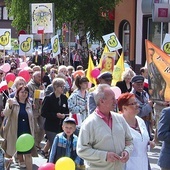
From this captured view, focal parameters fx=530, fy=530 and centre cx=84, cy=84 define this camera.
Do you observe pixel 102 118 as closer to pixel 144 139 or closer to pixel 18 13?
pixel 144 139

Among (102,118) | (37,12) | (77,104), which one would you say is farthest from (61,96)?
(37,12)

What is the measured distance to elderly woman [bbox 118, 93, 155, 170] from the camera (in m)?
5.29

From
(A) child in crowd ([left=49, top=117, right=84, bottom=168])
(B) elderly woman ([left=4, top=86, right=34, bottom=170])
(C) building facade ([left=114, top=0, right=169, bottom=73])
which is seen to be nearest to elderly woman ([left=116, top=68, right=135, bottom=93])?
(B) elderly woman ([left=4, top=86, right=34, bottom=170])

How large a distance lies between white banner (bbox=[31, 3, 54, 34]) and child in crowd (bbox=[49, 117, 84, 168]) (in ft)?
28.6

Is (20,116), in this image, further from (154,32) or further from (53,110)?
(154,32)

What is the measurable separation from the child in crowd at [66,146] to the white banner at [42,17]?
8.73 meters

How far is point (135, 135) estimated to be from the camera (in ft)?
17.6

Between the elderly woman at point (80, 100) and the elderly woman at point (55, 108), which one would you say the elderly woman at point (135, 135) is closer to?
the elderly woman at point (80, 100)

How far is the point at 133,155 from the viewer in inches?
209

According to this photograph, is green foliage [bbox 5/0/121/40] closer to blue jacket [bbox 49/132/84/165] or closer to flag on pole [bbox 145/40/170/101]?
flag on pole [bbox 145/40/170/101]

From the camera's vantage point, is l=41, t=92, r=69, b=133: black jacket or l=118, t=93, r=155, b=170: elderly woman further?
l=41, t=92, r=69, b=133: black jacket

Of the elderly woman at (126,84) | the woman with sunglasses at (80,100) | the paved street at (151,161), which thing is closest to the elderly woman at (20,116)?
the woman with sunglasses at (80,100)

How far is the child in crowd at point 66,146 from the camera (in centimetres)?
624

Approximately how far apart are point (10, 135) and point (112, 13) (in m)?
21.0
